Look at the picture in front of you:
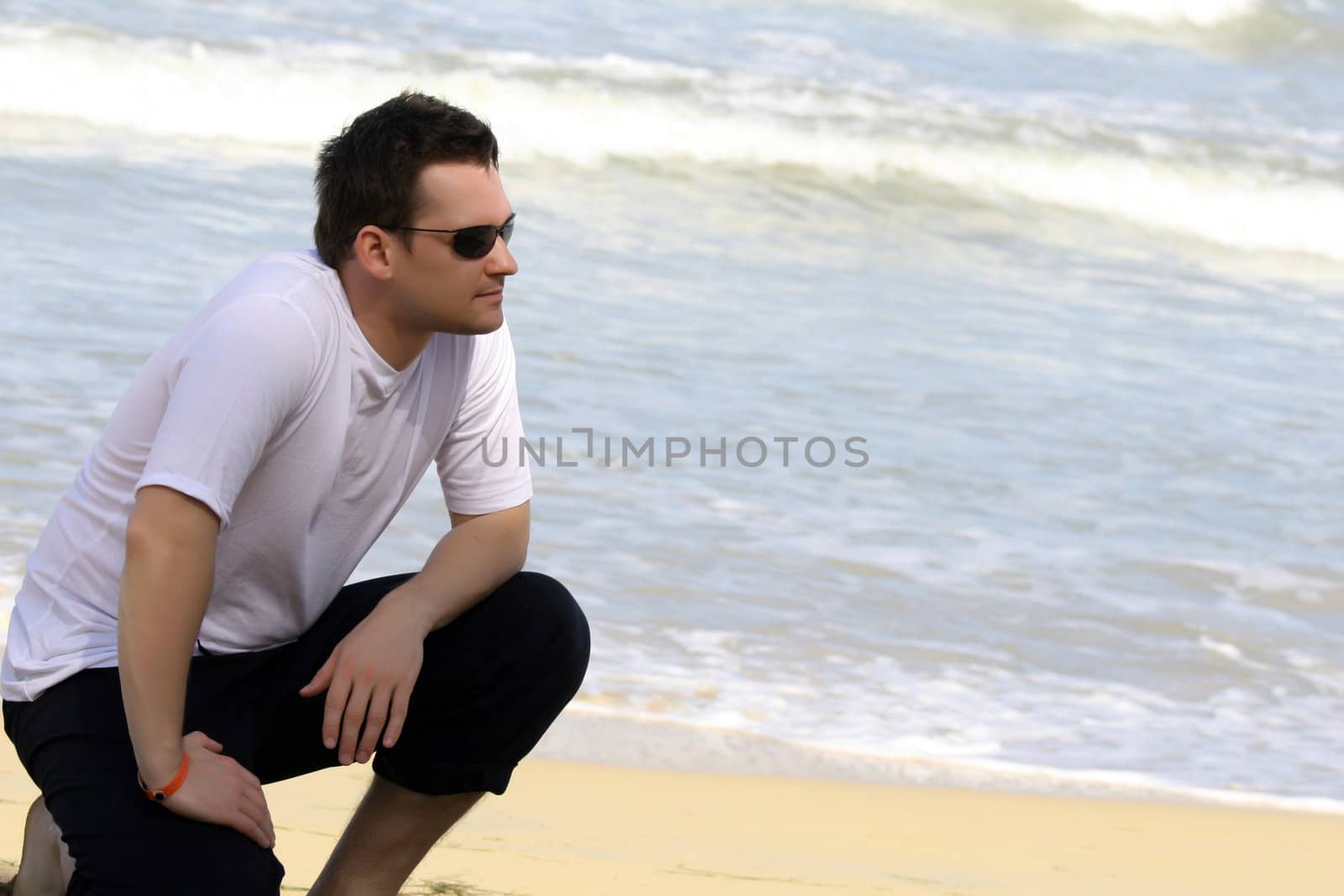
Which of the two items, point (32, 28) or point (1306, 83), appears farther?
point (1306, 83)

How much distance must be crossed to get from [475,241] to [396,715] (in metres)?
0.65

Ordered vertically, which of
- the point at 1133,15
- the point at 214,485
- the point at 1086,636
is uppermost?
the point at 1133,15

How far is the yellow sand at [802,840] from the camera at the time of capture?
2811 mm

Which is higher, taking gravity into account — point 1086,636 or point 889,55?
point 889,55

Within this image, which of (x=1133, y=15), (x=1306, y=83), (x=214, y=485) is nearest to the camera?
(x=214, y=485)

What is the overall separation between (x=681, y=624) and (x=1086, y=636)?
1.09m

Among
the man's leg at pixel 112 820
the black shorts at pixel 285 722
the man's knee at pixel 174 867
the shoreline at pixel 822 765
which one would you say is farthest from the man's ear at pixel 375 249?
the shoreline at pixel 822 765

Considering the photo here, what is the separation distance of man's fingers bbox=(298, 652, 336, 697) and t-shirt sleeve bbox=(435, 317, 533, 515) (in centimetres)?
34

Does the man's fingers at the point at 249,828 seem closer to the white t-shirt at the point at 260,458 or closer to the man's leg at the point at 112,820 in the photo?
the man's leg at the point at 112,820

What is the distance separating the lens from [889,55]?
1464 centimetres

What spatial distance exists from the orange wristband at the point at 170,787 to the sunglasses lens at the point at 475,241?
736 mm

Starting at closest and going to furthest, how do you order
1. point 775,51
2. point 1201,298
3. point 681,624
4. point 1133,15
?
point 681,624, point 1201,298, point 775,51, point 1133,15

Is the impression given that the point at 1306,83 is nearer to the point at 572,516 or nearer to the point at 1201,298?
the point at 1201,298

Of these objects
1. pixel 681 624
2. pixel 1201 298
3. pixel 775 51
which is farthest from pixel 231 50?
pixel 681 624
